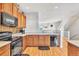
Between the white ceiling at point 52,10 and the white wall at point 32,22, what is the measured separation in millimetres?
207

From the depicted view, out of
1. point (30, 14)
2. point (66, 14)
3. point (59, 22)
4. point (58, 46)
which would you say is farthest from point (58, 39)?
point (30, 14)

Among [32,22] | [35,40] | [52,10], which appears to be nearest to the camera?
[32,22]

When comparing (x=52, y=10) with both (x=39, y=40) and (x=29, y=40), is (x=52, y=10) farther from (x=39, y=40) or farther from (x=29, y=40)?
(x=29, y=40)

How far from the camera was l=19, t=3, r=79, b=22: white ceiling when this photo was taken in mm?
5504

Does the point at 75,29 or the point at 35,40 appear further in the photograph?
the point at 35,40

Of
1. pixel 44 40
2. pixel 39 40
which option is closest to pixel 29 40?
pixel 39 40

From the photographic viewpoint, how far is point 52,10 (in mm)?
6152

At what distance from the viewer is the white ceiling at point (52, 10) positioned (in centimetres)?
550

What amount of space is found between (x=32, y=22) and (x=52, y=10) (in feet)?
3.76

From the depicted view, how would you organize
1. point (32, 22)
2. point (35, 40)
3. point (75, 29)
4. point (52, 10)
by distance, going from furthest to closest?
point (35, 40)
point (52, 10)
point (32, 22)
point (75, 29)

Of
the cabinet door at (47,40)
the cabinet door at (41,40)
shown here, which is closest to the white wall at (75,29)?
the cabinet door at (47,40)

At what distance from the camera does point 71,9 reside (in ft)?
18.8

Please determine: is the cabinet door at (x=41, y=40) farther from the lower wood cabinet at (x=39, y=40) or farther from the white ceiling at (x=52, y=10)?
the white ceiling at (x=52, y=10)

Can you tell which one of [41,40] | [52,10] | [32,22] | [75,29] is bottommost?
[41,40]
